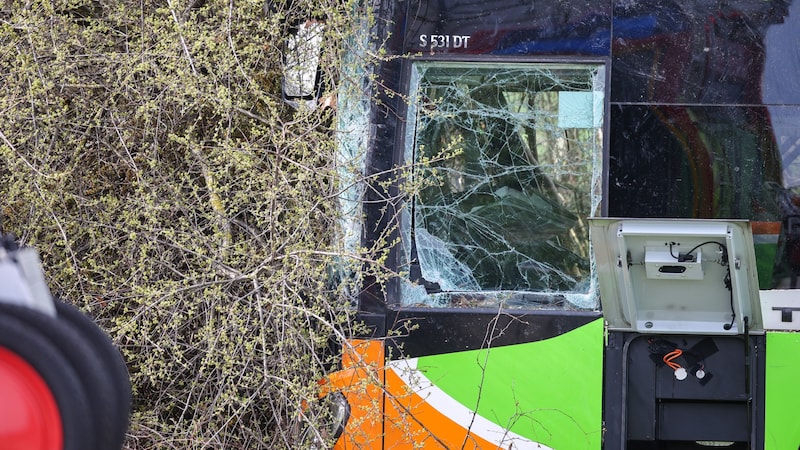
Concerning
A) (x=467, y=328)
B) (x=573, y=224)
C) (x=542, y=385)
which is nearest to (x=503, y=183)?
(x=573, y=224)

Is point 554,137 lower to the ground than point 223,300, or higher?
higher

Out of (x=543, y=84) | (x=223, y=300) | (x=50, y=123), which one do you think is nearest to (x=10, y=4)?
(x=50, y=123)

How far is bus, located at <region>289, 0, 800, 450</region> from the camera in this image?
4828 millimetres

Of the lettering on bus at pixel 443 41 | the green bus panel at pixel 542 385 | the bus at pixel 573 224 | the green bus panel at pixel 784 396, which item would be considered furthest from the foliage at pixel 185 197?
the green bus panel at pixel 784 396

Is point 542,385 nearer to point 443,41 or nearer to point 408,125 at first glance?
point 408,125

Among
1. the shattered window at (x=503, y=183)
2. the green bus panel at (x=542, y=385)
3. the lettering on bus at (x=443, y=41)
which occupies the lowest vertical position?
the green bus panel at (x=542, y=385)

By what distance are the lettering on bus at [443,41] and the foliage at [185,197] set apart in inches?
14.1

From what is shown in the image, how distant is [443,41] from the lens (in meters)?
5.22

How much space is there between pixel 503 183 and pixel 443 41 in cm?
67

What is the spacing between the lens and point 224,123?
560 cm

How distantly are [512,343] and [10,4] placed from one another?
2.92 m

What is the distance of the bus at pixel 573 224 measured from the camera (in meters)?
4.83

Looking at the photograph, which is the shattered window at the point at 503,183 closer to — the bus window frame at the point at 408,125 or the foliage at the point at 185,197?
the bus window frame at the point at 408,125

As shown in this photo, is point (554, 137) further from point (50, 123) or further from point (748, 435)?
point (50, 123)
